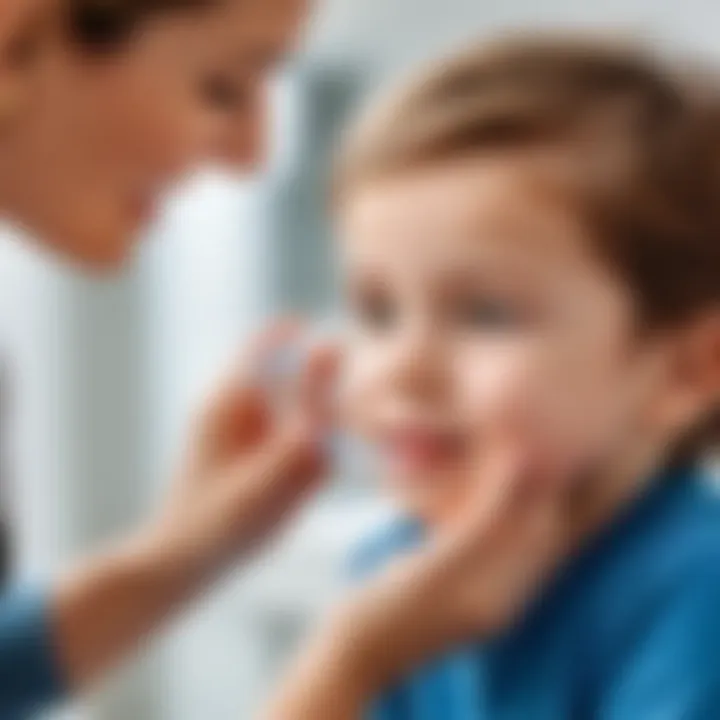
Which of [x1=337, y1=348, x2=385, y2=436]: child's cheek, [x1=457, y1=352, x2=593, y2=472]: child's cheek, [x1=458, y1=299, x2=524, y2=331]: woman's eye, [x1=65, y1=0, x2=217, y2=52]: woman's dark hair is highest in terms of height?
[x1=65, y1=0, x2=217, y2=52]: woman's dark hair

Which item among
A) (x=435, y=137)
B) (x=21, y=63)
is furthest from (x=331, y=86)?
(x=21, y=63)

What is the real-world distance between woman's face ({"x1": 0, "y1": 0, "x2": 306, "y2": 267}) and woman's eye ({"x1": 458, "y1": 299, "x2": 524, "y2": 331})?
119mm

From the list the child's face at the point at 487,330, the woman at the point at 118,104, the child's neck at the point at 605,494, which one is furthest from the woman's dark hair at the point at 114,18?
the child's neck at the point at 605,494

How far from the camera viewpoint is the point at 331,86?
3.14 ft

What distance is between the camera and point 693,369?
0.60m

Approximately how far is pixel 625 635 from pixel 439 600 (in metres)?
0.07

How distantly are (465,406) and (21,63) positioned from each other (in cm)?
21

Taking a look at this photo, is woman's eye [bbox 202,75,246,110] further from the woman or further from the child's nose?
the child's nose

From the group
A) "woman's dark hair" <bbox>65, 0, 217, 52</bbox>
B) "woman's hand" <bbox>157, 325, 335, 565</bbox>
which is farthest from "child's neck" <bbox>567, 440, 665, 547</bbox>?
"woman's dark hair" <bbox>65, 0, 217, 52</bbox>

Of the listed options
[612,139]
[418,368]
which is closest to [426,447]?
[418,368]

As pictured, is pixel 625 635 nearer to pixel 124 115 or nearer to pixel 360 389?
pixel 360 389

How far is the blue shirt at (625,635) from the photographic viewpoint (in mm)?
535

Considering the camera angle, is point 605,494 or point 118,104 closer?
point 118,104

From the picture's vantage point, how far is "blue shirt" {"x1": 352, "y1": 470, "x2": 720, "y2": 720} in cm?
54
